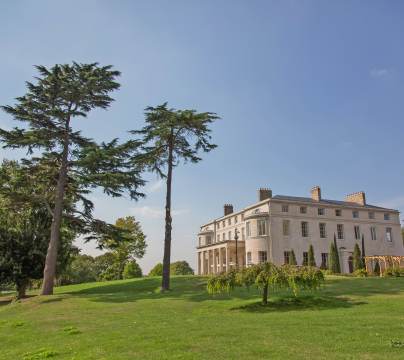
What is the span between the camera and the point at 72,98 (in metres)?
28.8

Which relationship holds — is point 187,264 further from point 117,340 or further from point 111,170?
point 117,340

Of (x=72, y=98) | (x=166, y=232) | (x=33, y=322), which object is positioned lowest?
(x=33, y=322)

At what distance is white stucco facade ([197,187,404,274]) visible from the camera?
44.7m

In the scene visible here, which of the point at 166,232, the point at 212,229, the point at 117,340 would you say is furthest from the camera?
the point at 212,229

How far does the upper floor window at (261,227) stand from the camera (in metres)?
44.7

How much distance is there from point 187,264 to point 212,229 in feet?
65.0

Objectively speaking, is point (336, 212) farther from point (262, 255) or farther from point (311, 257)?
point (262, 255)

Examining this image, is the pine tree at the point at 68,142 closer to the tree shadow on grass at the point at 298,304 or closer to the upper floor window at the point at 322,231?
the tree shadow on grass at the point at 298,304

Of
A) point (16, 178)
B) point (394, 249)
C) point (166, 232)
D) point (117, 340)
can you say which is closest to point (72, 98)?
point (16, 178)

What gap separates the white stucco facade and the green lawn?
87.3ft

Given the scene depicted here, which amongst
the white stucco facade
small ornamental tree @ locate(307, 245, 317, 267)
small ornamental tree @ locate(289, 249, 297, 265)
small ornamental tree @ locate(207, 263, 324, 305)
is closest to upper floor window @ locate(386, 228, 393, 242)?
the white stucco facade

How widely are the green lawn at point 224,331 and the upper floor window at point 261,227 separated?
26649mm

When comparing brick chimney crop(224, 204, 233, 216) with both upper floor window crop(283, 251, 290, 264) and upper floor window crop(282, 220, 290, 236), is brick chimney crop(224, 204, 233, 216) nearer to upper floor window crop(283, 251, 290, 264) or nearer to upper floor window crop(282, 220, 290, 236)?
upper floor window crop(282, 220, 290, 236)

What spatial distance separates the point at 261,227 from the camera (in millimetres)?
44969
